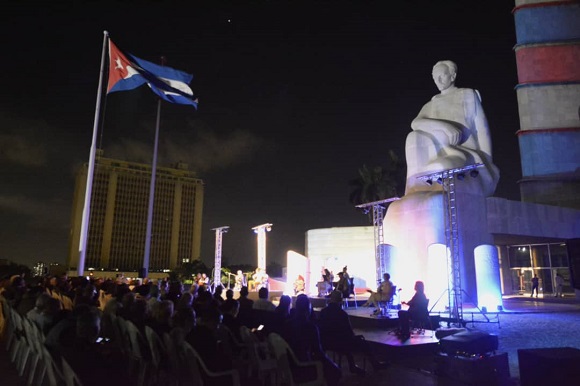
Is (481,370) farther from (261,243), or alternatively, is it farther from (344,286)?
(261,243)

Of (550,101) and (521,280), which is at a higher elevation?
(550,101)

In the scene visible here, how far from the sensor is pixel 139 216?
3661 inches

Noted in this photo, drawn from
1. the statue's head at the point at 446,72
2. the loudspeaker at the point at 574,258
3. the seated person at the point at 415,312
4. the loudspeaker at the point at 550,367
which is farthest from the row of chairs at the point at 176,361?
the loudspeaker at the point at 574,258

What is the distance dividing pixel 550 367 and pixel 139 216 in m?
96.3

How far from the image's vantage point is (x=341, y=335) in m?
5.83

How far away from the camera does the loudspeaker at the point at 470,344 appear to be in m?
5.38

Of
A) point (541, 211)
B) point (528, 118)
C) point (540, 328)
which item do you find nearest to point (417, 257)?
point (540, 328)

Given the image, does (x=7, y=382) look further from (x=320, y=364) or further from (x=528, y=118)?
(x=528, y=118)

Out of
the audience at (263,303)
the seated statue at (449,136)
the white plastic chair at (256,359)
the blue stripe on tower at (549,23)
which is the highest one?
the blue stripe on tower at (549,23)

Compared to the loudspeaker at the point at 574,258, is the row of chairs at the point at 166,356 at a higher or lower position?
lower

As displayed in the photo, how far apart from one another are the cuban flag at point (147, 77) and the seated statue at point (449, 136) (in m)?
9.80

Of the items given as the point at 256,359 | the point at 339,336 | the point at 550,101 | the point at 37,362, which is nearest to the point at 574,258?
the point at 550,101

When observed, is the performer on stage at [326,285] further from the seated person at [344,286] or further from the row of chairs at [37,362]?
the row of chairs at [37,362]

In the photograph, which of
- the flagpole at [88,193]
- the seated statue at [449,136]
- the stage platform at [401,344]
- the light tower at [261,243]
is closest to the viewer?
the stage platform at [401,344]
